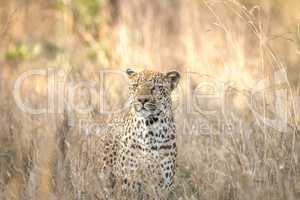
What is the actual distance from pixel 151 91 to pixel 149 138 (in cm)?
38

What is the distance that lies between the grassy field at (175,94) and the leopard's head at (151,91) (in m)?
0.52

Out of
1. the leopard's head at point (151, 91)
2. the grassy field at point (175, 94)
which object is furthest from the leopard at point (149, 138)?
the grassy field at point (175, 94)

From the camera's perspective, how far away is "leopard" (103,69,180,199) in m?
6.35

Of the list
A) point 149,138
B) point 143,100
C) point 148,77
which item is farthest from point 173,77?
point 149,138

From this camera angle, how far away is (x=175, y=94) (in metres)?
8.58

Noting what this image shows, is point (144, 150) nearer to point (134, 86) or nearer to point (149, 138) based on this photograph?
point (149, 138)

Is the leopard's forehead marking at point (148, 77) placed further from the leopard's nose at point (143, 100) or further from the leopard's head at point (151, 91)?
the leopard's nose at point (143, 100)

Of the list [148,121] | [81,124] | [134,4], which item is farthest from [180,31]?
[148,121]

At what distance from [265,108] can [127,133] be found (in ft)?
3.71

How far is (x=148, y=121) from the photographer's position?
253 inches

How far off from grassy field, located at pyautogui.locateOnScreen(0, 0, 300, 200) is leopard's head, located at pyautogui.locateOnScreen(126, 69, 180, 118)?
52 centimetres

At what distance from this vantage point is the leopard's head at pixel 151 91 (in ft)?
20.7

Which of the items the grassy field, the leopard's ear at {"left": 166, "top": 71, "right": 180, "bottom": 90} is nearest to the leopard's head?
the leopard's ear at {"left": 166, "top": 71, "right": 180, "bottom": 90}

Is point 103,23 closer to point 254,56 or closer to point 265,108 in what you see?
point 254,56
